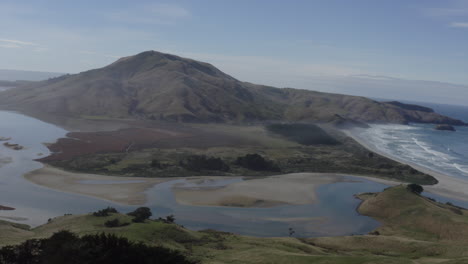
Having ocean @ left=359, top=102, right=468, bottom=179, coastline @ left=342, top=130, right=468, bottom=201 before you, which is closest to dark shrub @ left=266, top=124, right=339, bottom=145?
ocean @ left=359, top=102, right=468, bottom=179

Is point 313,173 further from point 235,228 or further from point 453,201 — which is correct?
point 235,228

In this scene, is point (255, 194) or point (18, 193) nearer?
point (18, 193)

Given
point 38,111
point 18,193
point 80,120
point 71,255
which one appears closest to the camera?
point 71,255

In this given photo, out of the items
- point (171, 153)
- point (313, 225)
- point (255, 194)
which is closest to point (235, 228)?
point (313, 225)

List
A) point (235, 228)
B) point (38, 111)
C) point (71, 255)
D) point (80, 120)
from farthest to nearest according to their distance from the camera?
1. point (38, 111)
2. point (80, 120)
3. point (235, 228)
4. point (71, 255)

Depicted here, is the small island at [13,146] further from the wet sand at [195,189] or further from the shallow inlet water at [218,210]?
the wet sand at [195,189]

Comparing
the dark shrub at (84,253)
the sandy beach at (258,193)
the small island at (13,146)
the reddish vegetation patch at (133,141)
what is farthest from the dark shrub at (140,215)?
the small island at (13,146)
